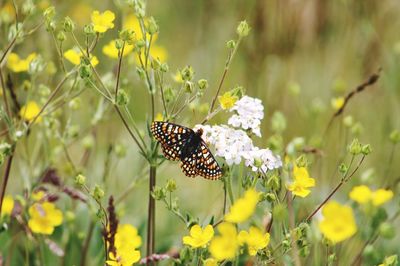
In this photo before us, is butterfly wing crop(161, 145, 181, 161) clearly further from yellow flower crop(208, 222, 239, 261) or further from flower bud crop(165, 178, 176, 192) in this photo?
yellow flower crop(208, 222, 239, 261)

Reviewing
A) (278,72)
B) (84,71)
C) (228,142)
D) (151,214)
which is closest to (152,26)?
(84,71)

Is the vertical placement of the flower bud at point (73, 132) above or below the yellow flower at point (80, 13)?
below

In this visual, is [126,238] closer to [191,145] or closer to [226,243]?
[191,145]

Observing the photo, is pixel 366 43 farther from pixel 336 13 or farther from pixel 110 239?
pixel 110 239

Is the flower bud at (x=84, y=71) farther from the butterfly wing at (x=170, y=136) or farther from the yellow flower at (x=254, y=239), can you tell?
the yellow flower at (x=254, y=239)

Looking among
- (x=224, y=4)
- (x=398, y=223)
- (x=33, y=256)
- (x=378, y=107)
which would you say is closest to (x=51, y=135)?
(x=33, y=256)

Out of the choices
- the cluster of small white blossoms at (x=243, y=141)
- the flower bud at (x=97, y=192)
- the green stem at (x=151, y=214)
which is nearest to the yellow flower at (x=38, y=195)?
the green stem at (x=151, y=214)

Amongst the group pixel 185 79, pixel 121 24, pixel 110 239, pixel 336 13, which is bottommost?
pixel 110 239

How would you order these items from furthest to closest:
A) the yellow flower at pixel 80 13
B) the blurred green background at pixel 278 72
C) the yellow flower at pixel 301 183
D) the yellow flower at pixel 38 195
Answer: the yellow flower at pixel 80 13 → the blurred green background at pixel 278 72 → the yellow flower at pixel 38 195 → the yellow flower at pixel 301 183
